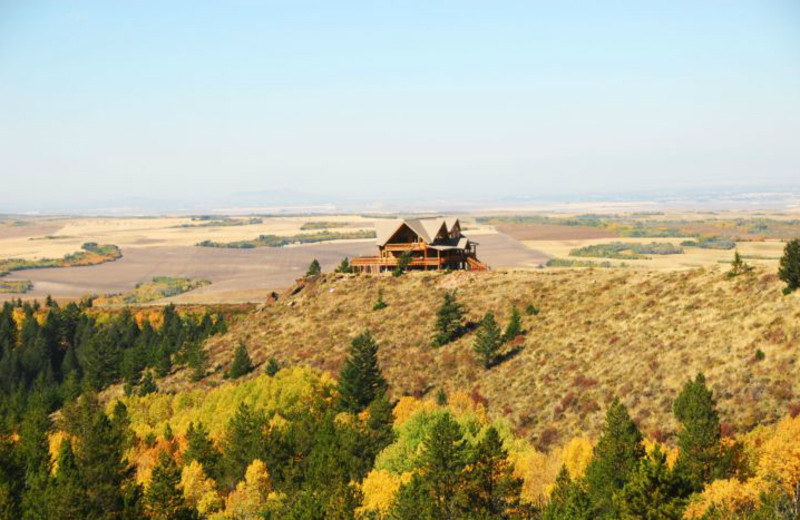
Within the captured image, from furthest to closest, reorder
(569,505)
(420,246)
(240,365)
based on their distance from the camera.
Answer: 1. (420,246)
2. (240,365)
3. (569,505)

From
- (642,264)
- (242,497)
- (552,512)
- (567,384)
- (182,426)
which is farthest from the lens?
(642,264)

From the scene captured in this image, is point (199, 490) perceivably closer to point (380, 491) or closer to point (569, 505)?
point (380, 491)

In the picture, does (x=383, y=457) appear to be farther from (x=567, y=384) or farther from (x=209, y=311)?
(x=209, y=311)

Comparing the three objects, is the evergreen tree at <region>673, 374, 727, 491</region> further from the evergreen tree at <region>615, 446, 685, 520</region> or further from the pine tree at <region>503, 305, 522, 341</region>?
the pine tree at <region>503, 305, 522, 341</region>

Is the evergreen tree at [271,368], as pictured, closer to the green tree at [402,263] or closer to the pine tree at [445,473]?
the green tree at [402,263]

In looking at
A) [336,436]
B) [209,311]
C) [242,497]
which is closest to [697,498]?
[336,436]

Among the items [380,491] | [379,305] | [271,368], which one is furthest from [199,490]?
[379,305]

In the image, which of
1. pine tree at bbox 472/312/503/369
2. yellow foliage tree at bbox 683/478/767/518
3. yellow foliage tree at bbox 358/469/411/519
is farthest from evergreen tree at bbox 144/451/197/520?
pine tree at bbox 472/312/503/369
